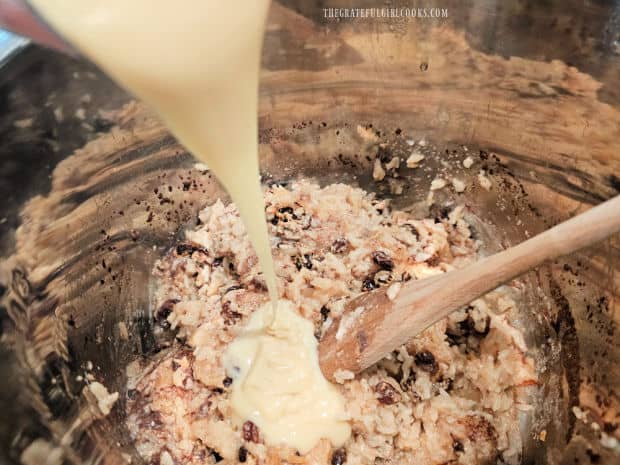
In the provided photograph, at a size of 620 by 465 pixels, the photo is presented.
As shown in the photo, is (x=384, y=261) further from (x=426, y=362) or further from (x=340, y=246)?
(x=426, y=362)

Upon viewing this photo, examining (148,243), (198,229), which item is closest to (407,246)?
(198,229)

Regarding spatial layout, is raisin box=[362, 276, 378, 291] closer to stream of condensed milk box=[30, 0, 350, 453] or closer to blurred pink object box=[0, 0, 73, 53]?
stream of condensed milk box=[30, 0, 350, 453]

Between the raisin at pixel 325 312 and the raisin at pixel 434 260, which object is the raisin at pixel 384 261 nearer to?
the raisin at pixel 434 260

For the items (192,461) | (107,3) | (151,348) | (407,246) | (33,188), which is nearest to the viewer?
(107,3)

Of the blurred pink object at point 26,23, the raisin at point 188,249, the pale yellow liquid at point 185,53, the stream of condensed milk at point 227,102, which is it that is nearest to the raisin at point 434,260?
the stream of condensed milk at point 227,102

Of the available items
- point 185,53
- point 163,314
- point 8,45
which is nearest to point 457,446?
point 163,314

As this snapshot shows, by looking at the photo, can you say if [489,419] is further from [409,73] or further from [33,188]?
[33,188]
